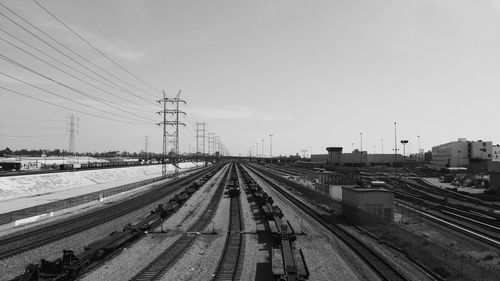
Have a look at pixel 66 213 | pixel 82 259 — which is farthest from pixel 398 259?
pixel 66 213

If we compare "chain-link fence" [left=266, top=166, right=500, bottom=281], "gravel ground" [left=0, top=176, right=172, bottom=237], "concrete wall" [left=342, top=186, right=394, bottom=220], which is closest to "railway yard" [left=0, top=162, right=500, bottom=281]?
"chain-link fence" [left=266, top=166, right=500, bottom=281]

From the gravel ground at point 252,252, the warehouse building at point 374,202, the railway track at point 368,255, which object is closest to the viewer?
the railway track at point 368,255

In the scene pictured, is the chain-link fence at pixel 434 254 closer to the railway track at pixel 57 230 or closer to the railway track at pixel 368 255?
the railway track at pixel 368 255

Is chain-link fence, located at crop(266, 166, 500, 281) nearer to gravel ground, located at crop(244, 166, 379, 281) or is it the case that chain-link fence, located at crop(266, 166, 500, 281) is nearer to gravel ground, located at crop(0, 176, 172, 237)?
gravel ground, located at crop(244, 166, 379, 281)

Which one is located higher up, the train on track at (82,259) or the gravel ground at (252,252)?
the train on track at (82,259)

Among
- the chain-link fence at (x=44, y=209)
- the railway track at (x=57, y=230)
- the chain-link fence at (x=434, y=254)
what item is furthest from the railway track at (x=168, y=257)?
the chain-link fence at (x=44, y=209)

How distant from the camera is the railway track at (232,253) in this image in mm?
23188

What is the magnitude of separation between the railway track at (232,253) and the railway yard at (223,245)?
6 cm

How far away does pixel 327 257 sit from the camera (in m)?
27.1

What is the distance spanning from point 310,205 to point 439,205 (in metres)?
20.2

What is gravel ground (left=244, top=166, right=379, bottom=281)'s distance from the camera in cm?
2294

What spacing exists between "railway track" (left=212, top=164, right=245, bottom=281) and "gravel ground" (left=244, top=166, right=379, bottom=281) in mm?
4485

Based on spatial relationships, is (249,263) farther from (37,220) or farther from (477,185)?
(477,185)

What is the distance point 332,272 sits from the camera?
23484mm
